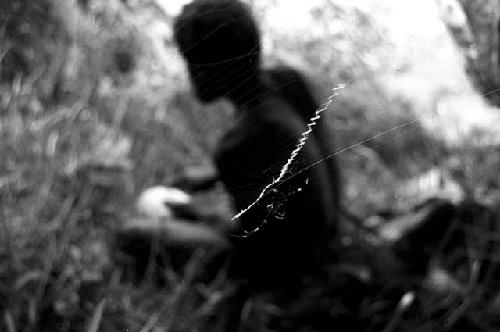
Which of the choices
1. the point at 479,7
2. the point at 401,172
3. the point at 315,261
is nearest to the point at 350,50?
the point at 479,7

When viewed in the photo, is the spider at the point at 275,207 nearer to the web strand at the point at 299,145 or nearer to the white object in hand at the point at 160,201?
the web strand at the point at 299,145

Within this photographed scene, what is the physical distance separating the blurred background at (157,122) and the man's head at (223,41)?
2cm

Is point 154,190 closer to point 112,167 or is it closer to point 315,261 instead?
point 112,167

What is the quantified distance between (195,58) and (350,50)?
230 mm

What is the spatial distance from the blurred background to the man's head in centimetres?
2

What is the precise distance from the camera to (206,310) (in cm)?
187

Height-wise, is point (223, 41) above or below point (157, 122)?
below

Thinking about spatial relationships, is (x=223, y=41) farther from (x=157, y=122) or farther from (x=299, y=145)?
(x=157, y=122)

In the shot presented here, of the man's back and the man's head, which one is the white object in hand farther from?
the man's head

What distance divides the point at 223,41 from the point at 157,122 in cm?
153

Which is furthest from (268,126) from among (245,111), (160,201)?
(160,201)

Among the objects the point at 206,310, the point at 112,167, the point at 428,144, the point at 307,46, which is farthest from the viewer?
the point at 112,167

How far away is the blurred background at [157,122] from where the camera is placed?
2.67ft

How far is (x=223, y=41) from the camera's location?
0.72 metres
